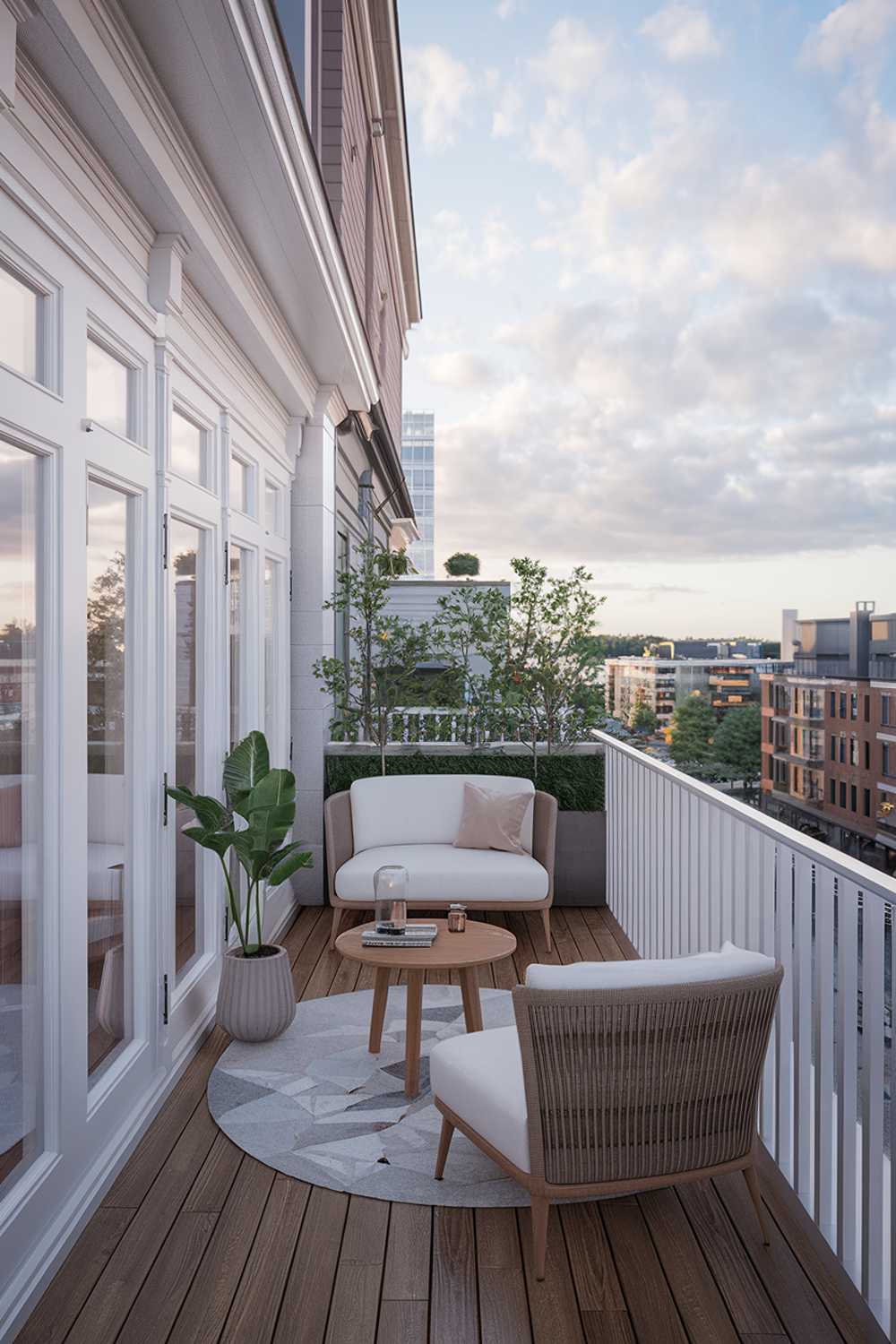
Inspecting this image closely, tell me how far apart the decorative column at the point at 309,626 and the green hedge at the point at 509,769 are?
0.58 ft

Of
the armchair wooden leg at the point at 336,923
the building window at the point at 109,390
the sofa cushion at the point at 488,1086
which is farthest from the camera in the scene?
the armchair wooden leg at the point at 336,923

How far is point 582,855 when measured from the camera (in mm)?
6215

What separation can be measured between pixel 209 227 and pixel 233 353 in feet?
3.52

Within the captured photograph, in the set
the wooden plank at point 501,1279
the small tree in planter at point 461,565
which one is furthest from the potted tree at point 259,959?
the small tree in planter at point 461,565

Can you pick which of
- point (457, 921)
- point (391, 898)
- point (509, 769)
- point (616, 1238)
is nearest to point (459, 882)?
point (509, 769)

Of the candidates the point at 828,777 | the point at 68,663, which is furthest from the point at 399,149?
the point at 68,663

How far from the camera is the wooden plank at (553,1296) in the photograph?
7.19ft

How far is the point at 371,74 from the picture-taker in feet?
25.4

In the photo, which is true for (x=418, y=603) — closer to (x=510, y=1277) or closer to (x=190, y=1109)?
(x=190, y=1109)

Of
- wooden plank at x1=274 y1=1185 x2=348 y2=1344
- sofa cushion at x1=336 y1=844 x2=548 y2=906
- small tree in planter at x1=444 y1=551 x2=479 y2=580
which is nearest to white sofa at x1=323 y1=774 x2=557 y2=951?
sofa cushion at x1=336 y1=844 x2=548 y2=906

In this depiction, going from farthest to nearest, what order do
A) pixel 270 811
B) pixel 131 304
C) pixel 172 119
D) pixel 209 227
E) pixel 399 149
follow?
pixel 399 149 < pixel 270 811 < pixel 209 227 < pixel 131 304 < pixel 172 119

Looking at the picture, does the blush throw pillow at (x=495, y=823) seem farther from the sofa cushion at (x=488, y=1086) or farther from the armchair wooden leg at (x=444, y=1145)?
the armchair wooden leg at (x=444, y=1145)

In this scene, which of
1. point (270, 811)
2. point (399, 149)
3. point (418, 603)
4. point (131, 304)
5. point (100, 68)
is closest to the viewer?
point (100, 68)

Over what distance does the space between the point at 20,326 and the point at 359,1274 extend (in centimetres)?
226
